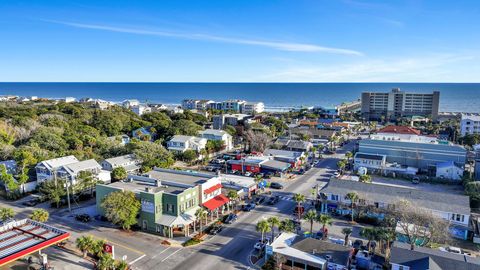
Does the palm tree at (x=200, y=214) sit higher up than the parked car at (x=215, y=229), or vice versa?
the palm tree at (x=200, y=214)

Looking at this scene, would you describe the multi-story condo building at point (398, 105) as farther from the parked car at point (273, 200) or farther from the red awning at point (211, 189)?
the red awning at point (211, 189)

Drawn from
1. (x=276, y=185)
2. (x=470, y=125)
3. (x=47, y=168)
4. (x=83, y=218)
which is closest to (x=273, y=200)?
(x=276, y=185)

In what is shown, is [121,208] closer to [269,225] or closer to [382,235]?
[269,225]

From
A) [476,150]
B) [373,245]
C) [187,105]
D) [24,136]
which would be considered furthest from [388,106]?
[24,136]

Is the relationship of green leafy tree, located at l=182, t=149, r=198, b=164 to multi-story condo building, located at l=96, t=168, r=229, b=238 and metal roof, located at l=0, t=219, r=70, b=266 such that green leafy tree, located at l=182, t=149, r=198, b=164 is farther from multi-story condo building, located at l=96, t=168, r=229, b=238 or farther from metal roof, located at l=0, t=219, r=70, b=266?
metal roof, located at l=0, t=219, r=70, b=266

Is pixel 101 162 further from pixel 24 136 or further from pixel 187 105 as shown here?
pixel 187 105

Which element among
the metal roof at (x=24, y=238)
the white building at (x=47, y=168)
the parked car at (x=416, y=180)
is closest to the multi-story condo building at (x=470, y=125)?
the parked car at (x=416, y=180)
